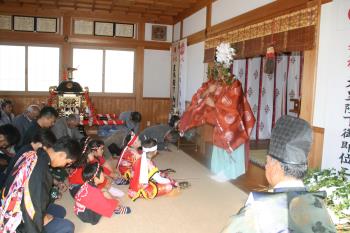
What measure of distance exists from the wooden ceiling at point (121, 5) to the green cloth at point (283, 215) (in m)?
6.25

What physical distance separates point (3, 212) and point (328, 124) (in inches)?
111

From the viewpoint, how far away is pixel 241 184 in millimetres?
4410

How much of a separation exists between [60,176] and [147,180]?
108 cm

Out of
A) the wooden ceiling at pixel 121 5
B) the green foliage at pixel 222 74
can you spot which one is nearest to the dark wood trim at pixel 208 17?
the wooden ceiling at pixel 121 5

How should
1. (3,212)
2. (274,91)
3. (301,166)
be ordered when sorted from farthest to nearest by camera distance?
(274,91) < (3,212) < (301,166)

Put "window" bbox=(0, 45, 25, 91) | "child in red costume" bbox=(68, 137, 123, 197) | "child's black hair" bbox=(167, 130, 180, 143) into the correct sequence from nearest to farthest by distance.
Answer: "child in red costume" bbox=(68, 137, 123, 197) < "child's black hair" bbox=(167, 130, 180, 143) < "window" bbox=(0, 45, 25, 91)

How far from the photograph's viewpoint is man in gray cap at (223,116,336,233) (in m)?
1.12

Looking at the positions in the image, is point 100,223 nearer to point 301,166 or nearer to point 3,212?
point 3,212

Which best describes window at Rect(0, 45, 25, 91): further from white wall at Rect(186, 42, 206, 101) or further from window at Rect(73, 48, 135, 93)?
white wall at Rect(186, 42, 206, 101)

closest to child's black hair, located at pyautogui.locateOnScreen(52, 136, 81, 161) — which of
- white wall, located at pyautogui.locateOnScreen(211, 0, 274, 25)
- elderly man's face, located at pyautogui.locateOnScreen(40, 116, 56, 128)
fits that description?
elderly man's face, located at pyautogui.locateOnScreen(40, 116, 56, 128)

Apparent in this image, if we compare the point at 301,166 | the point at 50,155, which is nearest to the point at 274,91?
the point at 50,155

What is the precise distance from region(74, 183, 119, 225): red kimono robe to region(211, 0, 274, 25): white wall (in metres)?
3.07

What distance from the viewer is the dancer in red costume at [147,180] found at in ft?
12.2

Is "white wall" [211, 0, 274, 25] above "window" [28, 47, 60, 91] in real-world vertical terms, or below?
above
